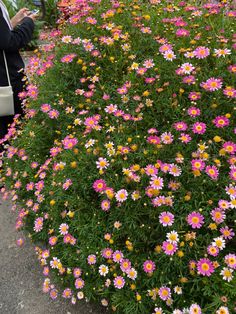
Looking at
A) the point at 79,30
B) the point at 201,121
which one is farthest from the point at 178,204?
the point at 79,30

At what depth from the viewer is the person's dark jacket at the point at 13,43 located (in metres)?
3.04

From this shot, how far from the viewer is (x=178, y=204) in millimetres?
1896

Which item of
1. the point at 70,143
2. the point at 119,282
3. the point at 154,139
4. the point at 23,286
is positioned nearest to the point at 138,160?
the point at 154,139

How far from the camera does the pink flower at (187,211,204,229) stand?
5.92 feet

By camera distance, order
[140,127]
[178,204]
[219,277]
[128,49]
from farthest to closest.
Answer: [128,49]
[140,127]
[178,204]
[219,277]

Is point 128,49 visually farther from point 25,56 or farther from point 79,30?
point 25,56

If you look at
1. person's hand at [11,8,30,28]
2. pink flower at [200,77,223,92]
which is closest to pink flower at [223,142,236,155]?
pink flower at [200,77,223,92]

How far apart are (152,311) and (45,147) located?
1.53m

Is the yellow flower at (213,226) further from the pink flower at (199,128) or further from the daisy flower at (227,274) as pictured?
the pink flower at (199,128)

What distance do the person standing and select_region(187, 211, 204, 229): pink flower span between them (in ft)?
7.28

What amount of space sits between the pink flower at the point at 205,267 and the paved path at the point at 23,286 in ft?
3.02

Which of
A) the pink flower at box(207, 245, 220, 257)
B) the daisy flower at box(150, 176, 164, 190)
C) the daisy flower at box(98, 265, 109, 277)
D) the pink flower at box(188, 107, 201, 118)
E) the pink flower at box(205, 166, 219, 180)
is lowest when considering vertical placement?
the daisy flower at box(98, 265, 109, 277)

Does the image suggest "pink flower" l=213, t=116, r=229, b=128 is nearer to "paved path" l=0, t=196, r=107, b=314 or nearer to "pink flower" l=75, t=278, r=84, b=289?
"pink flower" l=75, t=278, r=84, b=289

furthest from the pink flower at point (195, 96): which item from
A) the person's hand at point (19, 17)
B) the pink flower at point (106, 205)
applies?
the person's hand at point (19, 17)
